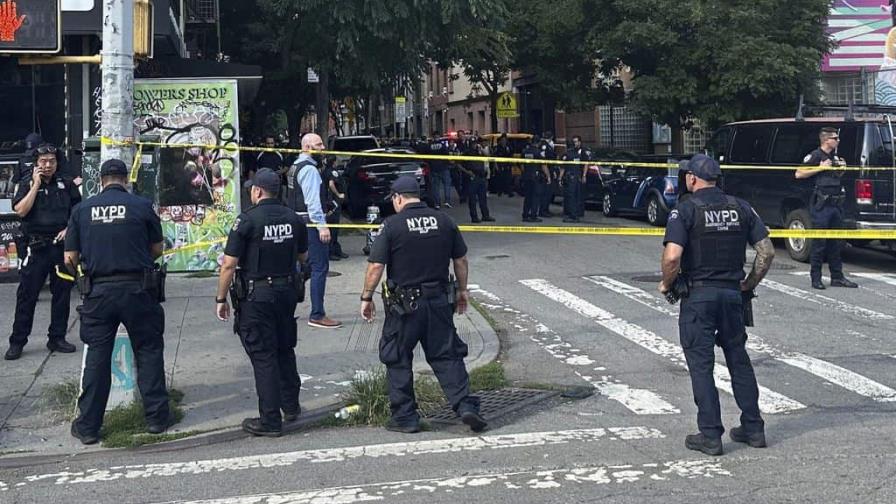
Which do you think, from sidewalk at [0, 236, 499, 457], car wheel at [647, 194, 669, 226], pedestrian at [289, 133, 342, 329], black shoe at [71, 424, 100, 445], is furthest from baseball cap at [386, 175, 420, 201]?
car wheel at [647, 194, 669, 226]

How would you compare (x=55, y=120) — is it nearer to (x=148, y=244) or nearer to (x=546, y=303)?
(x=546, y=303)

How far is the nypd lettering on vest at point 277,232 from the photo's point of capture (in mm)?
7082

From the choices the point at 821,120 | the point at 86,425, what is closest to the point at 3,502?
the point at 86,425

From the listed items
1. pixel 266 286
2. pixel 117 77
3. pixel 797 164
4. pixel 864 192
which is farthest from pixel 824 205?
pixel 117 77

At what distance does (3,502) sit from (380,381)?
2.71 meters

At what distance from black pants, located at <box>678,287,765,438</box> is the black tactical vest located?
0.11m

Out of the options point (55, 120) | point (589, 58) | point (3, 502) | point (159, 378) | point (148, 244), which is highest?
point (589, 58)

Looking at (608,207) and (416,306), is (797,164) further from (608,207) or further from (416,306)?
(416,306)

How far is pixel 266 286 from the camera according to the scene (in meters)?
7.09

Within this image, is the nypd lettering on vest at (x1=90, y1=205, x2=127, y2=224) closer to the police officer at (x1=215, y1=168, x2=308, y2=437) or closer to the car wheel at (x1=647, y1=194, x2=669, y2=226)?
the police officer at (x1=215, y1=168, x2=308, y2=437)

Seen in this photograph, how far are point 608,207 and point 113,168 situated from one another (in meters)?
16.1

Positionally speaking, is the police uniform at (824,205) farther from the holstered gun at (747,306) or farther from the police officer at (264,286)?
the police officer at (264,286)

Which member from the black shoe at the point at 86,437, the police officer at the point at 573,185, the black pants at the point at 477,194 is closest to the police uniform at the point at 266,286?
the black shoe at the point at 86,437

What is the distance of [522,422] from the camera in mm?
7309
